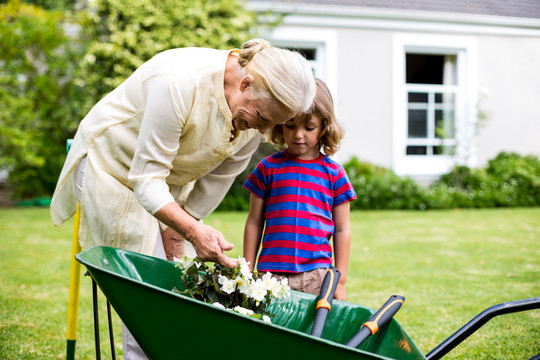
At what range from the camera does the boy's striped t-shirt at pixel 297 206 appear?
220cm

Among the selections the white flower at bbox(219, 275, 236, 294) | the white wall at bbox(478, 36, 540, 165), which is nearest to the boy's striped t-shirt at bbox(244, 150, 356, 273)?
the white flower at bbox(219, 275, 236, 294)

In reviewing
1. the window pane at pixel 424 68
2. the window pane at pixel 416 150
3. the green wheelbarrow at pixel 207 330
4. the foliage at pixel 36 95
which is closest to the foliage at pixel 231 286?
the green wheelbarrow at pixel 207 330

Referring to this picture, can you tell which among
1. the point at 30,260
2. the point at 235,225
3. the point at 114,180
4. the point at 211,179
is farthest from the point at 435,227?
the point at 114,180

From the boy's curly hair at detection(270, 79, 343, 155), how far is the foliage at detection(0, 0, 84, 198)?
638cm

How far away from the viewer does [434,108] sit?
9516mm

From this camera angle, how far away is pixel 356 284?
3.94 m

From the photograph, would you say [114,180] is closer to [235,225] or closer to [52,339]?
[52,339]

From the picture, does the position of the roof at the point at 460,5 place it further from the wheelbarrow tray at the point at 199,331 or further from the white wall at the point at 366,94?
the wheelbarrow tray at the point at 199,331

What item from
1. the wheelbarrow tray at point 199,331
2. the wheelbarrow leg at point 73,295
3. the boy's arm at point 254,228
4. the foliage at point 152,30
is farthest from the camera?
the foliage at point 152,30

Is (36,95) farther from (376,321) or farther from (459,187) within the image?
(376,321)

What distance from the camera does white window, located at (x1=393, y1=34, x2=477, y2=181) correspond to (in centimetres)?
906

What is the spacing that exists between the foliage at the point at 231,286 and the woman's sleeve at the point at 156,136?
0.81ft

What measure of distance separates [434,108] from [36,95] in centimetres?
657

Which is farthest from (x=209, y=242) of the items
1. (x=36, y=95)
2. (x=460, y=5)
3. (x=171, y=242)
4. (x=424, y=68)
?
(x=460, y=5)
